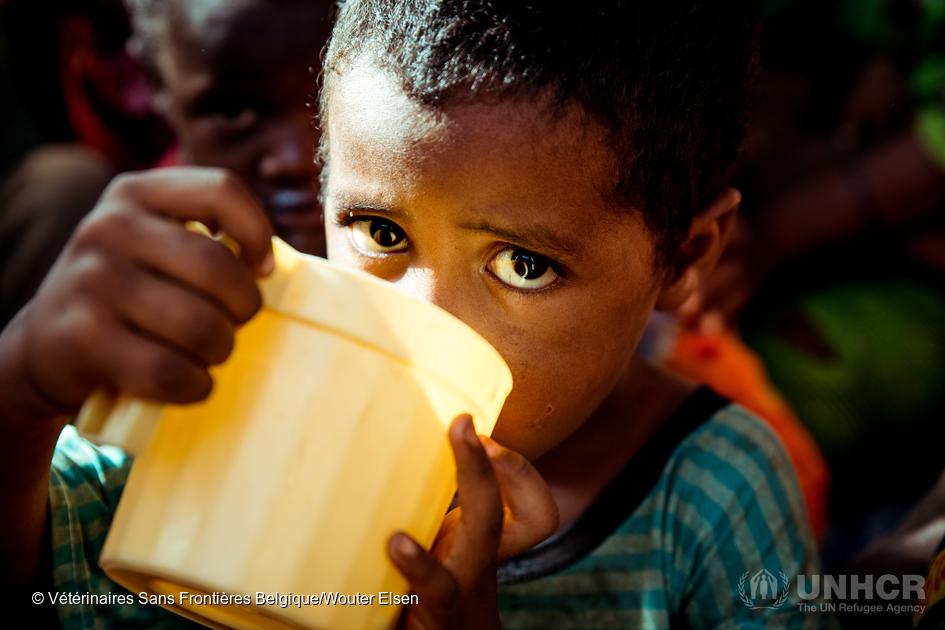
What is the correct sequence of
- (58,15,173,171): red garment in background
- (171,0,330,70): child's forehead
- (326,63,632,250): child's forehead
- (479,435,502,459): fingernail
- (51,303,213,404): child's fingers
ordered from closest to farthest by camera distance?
(51,303,213,404): child's fingers
(479,435,502,459): fingernail
(326,63,632,250): child's forehead
(171,0,330,70): child's forehead
(58,15,173,171): red garment in background

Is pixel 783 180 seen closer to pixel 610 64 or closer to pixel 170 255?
pixel 610 64

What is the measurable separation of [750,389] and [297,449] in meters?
1.28

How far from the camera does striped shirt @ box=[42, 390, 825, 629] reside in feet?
3.88

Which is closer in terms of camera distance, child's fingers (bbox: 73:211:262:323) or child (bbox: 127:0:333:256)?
child's fingers (bbox: 73:211:262:323)

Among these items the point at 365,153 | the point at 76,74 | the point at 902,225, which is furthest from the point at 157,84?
the point at 902,225

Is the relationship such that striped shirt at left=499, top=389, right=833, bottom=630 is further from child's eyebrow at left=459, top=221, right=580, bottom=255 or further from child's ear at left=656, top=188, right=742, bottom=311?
child's eyebrow at left=459, top=221, right=580, bottom=255

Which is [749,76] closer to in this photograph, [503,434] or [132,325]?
[503,434]

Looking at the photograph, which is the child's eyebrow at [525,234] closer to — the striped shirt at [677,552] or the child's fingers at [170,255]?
the child's fingers at [170,255]

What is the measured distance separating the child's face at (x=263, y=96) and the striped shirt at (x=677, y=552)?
77 centimetres

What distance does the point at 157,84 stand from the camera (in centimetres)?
205

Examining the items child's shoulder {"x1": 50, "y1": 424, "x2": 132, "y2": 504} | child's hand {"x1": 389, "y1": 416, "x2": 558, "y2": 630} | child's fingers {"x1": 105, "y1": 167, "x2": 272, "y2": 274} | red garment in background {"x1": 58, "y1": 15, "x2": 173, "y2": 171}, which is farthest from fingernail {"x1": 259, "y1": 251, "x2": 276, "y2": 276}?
red garment in background {"x1": 58, "y1": 15, "x2": 173, "y2": 171}

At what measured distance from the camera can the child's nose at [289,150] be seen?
1736 mm

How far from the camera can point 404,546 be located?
28.1 inches

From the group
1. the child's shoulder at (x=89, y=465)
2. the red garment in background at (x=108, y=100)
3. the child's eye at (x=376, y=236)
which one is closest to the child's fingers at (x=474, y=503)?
the child's eye at (x=376, y=236)
